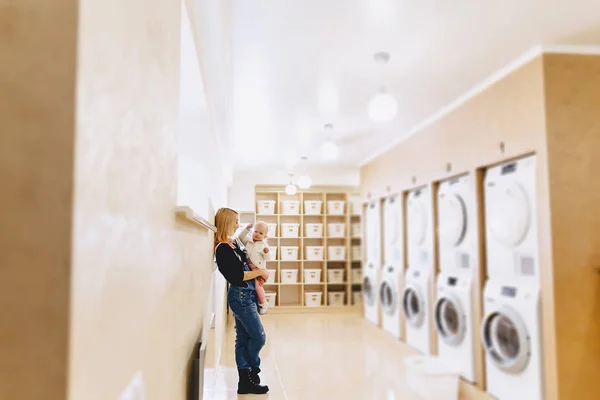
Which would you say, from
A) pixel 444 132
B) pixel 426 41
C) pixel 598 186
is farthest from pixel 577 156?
pixel 444 132

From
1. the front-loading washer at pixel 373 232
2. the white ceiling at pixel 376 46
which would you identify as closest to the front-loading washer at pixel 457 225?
the white ceiling at pixel 376 46

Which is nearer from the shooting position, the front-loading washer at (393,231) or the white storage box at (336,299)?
the front-loading washer at (393,231)

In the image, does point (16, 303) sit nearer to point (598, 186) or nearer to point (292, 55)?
point (292, 55)

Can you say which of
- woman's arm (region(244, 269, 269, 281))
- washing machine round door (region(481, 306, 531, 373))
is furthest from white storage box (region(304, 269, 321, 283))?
washing machine round door (region(481, 306, 531, 373))

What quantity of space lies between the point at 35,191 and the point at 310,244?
861 centimetres

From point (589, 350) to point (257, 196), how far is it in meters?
6.66

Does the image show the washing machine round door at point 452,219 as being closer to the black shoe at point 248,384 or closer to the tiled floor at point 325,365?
the tiled floor at point 325,365

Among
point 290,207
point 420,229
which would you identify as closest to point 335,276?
point 290,207

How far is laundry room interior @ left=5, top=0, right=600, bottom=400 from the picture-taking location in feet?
1.51

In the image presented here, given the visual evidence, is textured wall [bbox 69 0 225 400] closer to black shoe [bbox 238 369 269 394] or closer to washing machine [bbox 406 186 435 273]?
black shoe [bbox 238 369 269 394]

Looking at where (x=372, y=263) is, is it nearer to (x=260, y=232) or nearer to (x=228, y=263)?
(x=260, y=232)

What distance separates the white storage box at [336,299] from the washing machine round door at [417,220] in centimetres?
353

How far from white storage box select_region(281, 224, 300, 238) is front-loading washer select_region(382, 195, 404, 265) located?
248cm

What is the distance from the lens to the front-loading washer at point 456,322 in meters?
3.93
